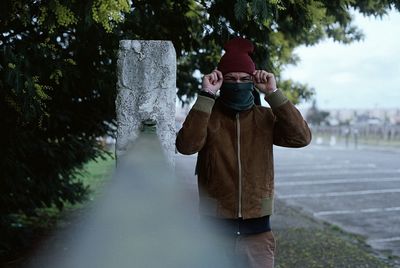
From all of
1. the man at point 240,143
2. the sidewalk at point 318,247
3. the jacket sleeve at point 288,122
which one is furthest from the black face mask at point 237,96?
the sidewalk at point 318,247

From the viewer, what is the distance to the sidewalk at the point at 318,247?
5.49 metres

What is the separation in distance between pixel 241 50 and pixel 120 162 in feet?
3.15

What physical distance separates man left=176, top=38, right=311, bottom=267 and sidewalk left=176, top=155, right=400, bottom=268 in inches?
86.3

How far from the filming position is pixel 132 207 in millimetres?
2771

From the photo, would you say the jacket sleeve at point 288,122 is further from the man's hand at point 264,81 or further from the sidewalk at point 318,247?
the sidewalk at point 318,247

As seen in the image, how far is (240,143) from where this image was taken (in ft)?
8.61

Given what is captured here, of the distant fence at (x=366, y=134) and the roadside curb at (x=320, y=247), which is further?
the distant fence at (x=366, y=134)

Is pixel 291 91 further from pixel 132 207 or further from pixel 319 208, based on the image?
pixel 132 207

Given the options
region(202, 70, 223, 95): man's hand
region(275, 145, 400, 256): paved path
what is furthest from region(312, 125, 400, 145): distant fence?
region(202, 70, 223, 95): man's hand

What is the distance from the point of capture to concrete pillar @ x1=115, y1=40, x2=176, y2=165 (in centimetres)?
293

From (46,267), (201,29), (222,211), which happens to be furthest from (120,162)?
(46,267)

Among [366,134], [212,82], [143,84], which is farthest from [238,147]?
[366,134]

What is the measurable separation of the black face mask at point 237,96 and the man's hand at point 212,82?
0.19ft

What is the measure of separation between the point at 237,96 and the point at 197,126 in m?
0.30
